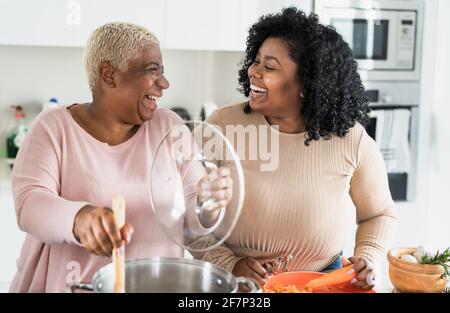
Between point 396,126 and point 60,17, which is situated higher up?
point 60,17

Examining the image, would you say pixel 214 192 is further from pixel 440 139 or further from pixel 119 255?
pixel 440 139

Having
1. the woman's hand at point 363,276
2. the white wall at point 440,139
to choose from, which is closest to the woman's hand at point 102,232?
the woman's hand at point 363,276

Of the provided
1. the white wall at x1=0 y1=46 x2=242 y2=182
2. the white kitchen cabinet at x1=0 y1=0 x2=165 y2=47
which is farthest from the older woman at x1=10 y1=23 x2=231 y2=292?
the white wall at x1=0 y1=46 x2=242 y2=182

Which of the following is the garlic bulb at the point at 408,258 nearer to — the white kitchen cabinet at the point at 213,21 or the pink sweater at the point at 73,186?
the pink sweater at the point at 73,186

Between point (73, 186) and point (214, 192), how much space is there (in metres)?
0.28

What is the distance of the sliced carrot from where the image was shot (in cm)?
114

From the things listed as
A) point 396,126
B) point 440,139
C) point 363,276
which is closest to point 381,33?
point 396,126

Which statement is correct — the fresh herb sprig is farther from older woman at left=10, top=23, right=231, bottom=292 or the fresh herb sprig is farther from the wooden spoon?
the wooden spoon

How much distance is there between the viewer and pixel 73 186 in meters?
1.12

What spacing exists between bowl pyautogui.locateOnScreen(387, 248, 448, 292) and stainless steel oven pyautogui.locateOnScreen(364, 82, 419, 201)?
1380mm

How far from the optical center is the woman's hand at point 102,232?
34.8 inches

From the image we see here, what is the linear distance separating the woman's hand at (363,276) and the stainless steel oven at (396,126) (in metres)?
1.44
